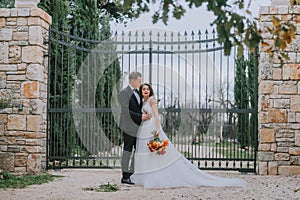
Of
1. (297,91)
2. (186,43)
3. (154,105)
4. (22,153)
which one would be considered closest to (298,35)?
(297,91)

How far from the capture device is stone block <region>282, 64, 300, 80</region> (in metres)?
8.03

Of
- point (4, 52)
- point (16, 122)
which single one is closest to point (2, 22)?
point (4, 52)

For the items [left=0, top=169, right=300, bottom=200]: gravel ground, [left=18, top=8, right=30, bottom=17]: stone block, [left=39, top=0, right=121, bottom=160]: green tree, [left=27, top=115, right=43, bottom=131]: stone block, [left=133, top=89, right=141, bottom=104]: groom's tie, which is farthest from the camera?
[left=39, top=0, right=121, bottom=160]: green tree

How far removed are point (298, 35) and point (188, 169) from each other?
293 centimetres

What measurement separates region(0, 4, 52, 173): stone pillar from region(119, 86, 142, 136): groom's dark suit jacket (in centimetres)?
155

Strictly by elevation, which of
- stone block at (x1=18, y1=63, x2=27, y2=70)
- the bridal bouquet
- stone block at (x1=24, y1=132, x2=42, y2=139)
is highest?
stone block at (x1=18, y1=63, x2=27, y2=70)

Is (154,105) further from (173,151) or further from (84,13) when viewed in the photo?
(84,13)

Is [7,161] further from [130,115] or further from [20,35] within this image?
[130,115]

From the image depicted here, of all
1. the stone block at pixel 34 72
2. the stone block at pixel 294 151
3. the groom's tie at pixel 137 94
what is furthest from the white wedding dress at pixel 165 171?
the stone block at pixel 34 72

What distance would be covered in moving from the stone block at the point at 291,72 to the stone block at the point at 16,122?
14.1 ft

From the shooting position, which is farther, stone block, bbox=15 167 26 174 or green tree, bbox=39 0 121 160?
green tree, bbox=39 0 121 160

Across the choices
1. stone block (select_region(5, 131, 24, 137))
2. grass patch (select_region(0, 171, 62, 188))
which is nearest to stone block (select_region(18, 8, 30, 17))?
stone block (select_region(5, 131, 24, 137))

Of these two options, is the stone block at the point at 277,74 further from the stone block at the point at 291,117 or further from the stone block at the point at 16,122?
the stone block at the point at 16,122

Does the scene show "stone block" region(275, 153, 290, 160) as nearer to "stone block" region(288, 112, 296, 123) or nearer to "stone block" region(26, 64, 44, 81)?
"stone block" region(288, 112, 296, 123)
